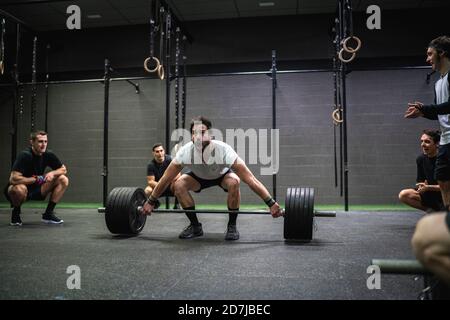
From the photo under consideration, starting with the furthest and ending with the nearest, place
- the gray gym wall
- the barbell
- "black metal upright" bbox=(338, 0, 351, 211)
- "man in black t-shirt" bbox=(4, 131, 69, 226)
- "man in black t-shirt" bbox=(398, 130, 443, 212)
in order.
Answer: the gray gym wall
"black metal upright" bbox=(338, 0, 351, 211)
"man in black t-shirt" bbox=(4, 131, 69, 226)
"man in black t-shirt" bbox=(398, 130, 443, 212)
the barbell

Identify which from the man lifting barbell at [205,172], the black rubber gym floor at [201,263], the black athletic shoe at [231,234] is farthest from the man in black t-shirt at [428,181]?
the black athletic shoe at [231,234]

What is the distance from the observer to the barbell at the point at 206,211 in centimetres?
242

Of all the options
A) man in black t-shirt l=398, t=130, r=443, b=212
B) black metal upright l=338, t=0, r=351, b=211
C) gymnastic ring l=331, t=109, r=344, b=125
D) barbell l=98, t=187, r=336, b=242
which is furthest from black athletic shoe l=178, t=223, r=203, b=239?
gymnastic ring l=331, t=109, r=344, b=125

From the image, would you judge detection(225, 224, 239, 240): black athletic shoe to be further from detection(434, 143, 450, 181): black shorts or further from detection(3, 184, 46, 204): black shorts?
detection(3, 184, 46, 204): black shorts

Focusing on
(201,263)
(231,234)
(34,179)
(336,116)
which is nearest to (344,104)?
(336,116)

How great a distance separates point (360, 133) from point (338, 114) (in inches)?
39.1

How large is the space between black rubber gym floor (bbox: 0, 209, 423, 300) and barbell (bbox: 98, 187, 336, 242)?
96 millimetres

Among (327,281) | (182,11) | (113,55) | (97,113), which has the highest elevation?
(182,11)

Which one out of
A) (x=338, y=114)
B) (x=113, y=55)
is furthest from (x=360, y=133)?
(x=113, y=55)

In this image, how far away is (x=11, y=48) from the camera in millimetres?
6246

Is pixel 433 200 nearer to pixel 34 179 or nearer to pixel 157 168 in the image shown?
pixel 157 168

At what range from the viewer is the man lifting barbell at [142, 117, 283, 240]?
258 cm

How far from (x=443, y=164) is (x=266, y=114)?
11.7ft
